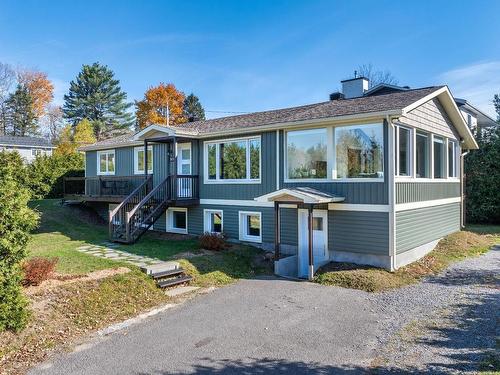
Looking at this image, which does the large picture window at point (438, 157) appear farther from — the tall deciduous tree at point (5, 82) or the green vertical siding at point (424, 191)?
the tall deciduous tree at point (5, 82)

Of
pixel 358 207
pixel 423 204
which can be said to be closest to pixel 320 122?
pixel 358 207

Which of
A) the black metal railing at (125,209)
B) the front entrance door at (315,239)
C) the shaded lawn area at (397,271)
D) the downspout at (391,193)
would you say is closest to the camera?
the shaded lawn area at (397,271)

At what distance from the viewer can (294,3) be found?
16.3 m

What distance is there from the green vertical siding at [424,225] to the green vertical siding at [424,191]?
1.24ft

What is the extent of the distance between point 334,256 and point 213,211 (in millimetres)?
5338

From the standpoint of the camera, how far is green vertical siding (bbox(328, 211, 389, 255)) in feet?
34.1

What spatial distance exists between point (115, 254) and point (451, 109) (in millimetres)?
13228

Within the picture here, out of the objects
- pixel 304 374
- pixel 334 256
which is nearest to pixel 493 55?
pixel 334 256

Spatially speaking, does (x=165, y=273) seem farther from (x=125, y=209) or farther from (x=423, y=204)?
(x=423, y=204)

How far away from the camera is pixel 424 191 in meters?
12.5

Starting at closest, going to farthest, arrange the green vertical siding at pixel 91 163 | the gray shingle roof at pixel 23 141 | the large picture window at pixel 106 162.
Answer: the large picture window at pixel 106 162 < the green vertical siding at pixel 91 163 < the gray shingle roof at pixel 23 141

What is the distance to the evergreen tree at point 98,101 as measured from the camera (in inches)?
1925

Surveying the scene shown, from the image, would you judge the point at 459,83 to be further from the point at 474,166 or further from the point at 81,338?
the point at 81,338

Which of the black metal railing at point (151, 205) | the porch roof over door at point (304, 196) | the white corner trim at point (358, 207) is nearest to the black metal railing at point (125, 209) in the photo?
the black metal railing at point (151, 205)
